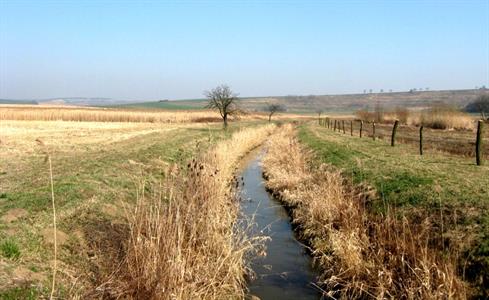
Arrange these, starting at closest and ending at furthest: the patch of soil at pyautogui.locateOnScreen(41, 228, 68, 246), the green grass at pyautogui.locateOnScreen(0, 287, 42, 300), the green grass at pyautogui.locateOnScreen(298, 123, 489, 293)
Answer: the green grass at pyautogui.locateOnScreen(0, 287, 42, 300) < the patch of soil at pyautogui.locateOnScreen(41, 228, 68, 246) < the green grass at pyautogui.locateOnScreen(298, 123, 489, 293)

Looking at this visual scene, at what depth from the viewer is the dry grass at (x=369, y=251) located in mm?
7375

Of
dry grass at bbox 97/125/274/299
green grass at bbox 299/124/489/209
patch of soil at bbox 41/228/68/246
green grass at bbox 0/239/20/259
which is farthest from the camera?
green grass at bbox 299/124/489/209

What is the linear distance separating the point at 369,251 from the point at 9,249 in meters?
6.45

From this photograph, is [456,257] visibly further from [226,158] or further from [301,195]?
[226,158]

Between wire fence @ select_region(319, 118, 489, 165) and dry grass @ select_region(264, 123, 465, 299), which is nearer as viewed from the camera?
dry grass @ select_region(264, 123, 465, 299)

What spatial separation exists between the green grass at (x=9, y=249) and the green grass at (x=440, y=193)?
7017 mm

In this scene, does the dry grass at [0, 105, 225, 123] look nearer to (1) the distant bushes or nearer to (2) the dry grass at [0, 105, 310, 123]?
(2) the dry grass at [0, 105, 310, 123]

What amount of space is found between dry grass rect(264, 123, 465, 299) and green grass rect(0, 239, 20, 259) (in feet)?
17.7

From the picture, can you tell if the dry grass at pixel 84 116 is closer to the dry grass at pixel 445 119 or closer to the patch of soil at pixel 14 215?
the dry grass at pixel 445 119

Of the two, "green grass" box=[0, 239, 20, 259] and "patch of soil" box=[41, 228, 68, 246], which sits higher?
"green grass" box=[0, 239, 20, 259]

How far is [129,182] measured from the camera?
45.9 feet

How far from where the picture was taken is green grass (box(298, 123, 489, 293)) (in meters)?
8.23

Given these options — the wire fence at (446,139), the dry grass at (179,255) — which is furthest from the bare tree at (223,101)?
the dry grass at (179,255)

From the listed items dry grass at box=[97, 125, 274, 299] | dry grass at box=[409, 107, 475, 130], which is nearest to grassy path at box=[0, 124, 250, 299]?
dry grass at box=[97, 125, 274, 299]
